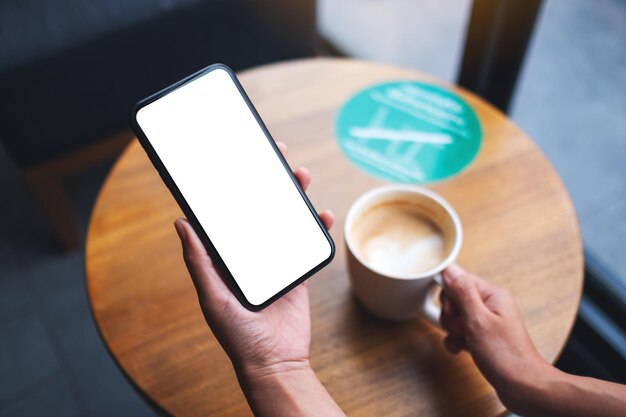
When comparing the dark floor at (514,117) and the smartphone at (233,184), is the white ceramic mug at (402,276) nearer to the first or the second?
the smartphone at (233,184)

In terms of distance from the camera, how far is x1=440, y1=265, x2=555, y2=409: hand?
0.60 metres

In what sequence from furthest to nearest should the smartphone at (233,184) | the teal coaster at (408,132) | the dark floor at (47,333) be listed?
the dark floor at (47,333) → the teal coaster at (408,132) → the smartphone at (233,184)

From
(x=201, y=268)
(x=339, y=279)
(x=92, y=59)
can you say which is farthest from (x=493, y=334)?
(x=92, y=59)

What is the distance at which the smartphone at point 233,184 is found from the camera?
0.56 metres

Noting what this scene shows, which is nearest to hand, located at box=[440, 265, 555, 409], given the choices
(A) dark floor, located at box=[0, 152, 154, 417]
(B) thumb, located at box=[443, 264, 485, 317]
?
(B) thumb, located at box=[443, 264, 485, 317]

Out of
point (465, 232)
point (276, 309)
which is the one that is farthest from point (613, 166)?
point (276, 309)

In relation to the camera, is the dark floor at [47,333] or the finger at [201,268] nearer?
the finger at [201,268]

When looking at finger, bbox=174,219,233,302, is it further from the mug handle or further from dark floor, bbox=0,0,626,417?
dark floor, bbox=0,0,626,417

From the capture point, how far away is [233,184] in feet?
1.93

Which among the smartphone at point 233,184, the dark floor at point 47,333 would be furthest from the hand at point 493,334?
the dark floor at point 47,333

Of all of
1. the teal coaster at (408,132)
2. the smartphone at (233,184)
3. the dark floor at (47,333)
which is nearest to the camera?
the smartphone at (233,184)

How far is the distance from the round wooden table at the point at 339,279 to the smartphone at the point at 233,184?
0.13 meters

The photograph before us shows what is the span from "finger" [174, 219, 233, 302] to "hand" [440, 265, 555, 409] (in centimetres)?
25

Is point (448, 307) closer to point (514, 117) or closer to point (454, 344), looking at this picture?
point (454, 344)
